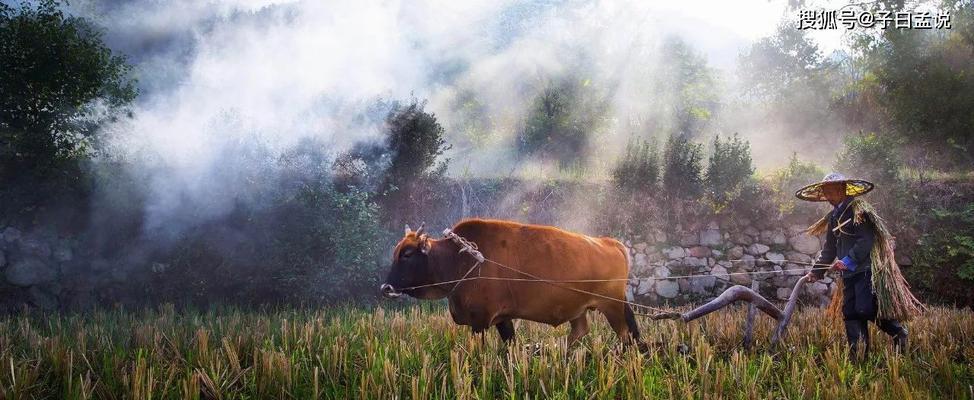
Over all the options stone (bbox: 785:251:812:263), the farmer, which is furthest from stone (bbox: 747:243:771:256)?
the farmer

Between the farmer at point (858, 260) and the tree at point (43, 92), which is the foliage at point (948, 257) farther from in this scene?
the tree at point (43, 92)

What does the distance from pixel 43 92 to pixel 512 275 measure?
9.06m

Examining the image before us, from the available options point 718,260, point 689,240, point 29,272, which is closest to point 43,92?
point 29,272

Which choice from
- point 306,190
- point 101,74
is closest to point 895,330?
point 306,190

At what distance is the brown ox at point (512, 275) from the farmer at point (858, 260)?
196 centimetres

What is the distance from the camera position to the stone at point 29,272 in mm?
9398

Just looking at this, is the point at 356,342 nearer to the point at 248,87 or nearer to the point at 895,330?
the point at 895,330

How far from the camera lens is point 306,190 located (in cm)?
991

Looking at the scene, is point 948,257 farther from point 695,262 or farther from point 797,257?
point 695,262

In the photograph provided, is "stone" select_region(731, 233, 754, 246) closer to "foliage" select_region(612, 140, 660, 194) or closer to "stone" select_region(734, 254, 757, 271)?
"stone" select_region(734, 254, 757, 271)

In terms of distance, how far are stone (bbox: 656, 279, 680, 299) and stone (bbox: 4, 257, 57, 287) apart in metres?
11.0

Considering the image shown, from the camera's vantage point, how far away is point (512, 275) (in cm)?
543

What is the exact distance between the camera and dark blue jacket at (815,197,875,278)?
512cm

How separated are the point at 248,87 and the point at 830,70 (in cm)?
2990
